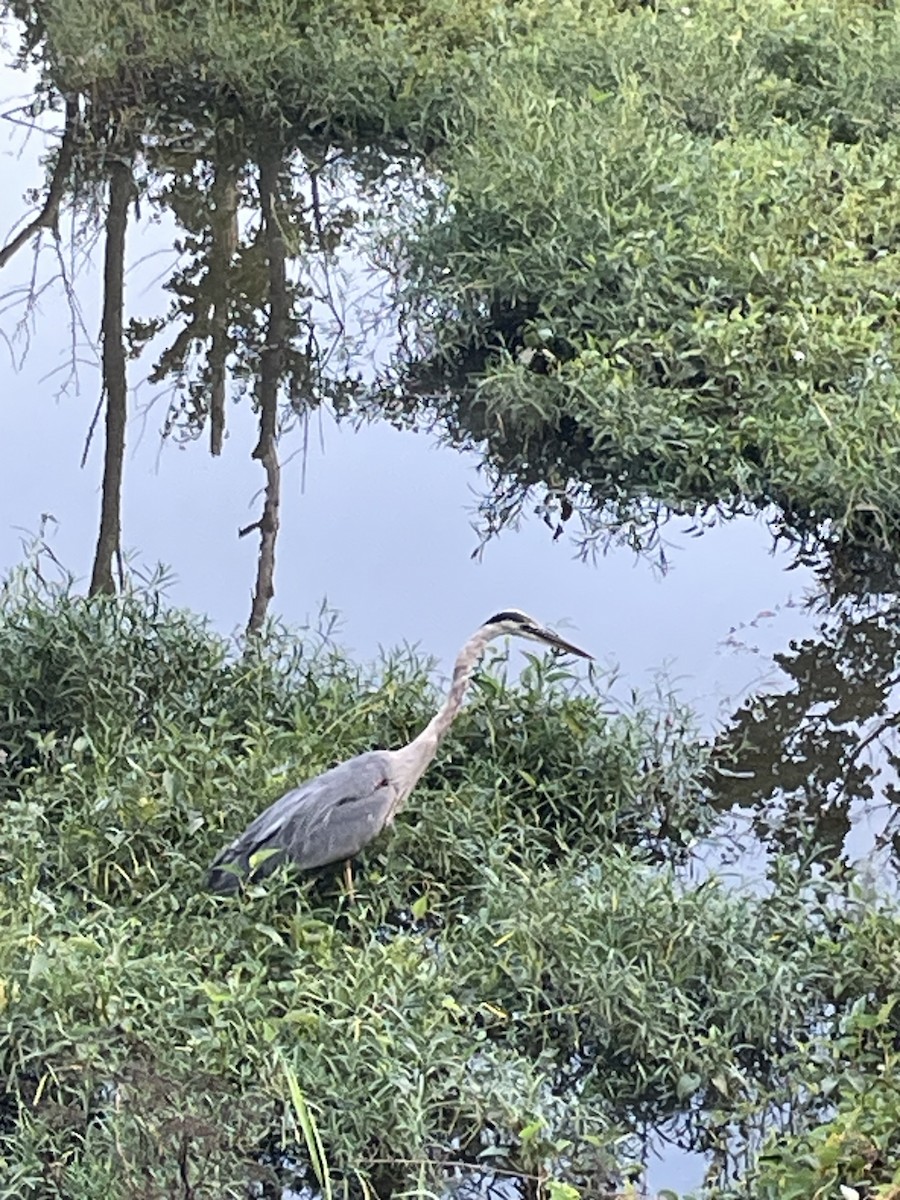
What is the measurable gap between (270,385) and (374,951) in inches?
129

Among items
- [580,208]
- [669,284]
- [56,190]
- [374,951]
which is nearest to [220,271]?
[56,190]

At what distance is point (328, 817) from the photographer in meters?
3.44

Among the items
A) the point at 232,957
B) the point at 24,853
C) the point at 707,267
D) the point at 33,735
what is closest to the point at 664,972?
the point at 232,957

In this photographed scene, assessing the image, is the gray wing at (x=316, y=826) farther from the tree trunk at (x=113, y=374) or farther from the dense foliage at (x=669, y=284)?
the dense foliage at (x=669, y=284)

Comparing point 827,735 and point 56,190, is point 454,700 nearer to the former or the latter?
point 827,735

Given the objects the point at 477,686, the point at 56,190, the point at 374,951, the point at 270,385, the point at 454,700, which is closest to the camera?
the point at 374,951

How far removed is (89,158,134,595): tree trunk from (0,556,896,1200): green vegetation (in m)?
0.76

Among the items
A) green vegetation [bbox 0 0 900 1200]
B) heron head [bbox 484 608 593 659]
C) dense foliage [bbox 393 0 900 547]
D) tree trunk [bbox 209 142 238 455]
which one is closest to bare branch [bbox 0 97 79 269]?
green vegetation [bbox 0 0 900 1200]

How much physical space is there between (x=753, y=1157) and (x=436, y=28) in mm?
6120

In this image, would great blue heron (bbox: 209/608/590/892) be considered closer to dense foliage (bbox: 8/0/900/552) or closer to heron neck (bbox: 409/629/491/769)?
heron neck (bbox: 409/629/491/769)

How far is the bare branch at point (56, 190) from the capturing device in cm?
716

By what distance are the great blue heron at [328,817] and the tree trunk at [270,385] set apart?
0.99m

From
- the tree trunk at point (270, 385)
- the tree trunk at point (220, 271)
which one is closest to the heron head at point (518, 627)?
the tree trunk at point (270, 385)

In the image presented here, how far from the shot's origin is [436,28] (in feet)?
25.7
